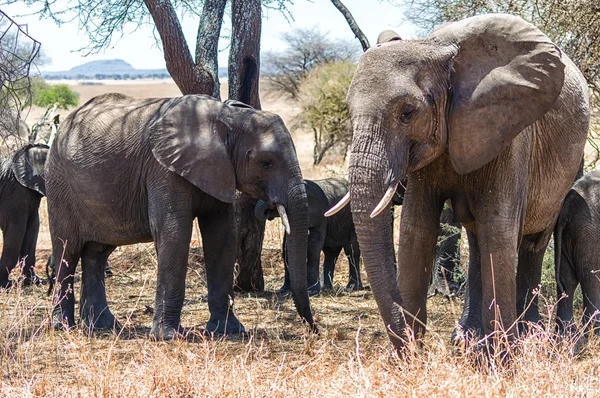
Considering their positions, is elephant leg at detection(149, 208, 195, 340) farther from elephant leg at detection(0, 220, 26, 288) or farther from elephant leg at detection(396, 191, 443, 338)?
elephant leg at detection(0, 220, 26, 288)

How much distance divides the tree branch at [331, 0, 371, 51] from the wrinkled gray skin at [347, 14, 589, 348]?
3911 mm

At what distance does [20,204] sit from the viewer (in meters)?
11.0

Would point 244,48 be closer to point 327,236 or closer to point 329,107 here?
point 327,236

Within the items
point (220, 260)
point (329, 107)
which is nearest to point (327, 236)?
point (220, 260)

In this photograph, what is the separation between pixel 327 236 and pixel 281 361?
4.93m

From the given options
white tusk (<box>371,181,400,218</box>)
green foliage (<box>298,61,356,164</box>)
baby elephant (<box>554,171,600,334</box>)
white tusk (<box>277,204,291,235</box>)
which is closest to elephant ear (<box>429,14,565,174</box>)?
white tusk (<box>371,181,400,218</box>)

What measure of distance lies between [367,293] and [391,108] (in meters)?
4.82

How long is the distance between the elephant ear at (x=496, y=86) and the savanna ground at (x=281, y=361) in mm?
999

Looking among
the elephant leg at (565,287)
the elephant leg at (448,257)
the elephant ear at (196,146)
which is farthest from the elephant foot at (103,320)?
the elephant leg at (565,287)

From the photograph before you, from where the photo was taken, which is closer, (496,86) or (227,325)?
(496,86)

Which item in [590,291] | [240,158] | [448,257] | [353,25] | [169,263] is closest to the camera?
[590,291]

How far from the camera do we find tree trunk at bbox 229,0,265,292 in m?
9.34

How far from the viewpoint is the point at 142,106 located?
771 cm

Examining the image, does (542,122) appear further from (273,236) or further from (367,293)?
(273,236)
